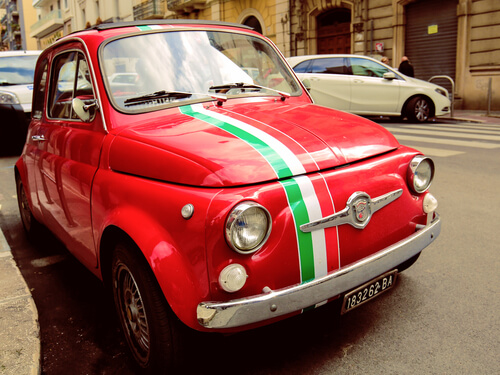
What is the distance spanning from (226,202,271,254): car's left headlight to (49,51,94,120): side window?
146cm

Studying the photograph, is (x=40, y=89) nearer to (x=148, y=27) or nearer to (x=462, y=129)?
(x=148, y=27)

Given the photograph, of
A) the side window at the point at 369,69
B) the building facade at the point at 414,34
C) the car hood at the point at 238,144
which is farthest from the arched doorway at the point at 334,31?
the car hood at the point at 238,144

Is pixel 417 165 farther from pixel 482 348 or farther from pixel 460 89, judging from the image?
pixel 460 89

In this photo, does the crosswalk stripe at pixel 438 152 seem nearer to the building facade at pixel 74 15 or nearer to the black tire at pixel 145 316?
the black tire at pixel 145 316

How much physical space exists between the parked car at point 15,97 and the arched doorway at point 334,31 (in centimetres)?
1472

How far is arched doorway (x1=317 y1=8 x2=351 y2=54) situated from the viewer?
72.1ft

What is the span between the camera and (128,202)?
8.06 ft

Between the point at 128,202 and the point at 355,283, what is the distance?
111 cm

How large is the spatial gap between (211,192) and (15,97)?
27.5 feet

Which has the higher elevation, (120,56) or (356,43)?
(356,43)

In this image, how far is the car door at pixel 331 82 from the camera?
13047 mm

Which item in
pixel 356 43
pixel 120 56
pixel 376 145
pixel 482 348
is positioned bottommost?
pixel 482 348

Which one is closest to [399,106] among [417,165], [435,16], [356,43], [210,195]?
[435,16]

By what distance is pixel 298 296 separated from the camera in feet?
7.13
